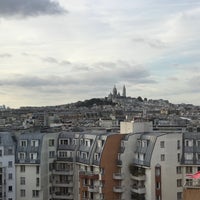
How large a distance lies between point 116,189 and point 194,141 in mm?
11374

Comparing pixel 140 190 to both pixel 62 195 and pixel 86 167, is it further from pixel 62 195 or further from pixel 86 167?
pixel 62 195

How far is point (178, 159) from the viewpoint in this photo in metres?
68.2

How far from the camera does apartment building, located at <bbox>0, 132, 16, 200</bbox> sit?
243ft

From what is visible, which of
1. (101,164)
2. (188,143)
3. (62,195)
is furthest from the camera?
(62,195)

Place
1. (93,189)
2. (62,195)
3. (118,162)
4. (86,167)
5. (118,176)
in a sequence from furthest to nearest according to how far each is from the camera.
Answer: (62,195) → (86,167) → (93,189) → (118,162) → (118,176)

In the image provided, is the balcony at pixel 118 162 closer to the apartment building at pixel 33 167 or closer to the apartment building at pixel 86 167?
the apartment building at pixel 86 167

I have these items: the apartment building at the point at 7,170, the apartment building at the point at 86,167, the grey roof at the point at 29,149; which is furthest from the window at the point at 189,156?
the apartment building at the point at 7,170

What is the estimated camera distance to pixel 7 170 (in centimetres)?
7450

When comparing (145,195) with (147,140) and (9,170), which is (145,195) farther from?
(9,170)

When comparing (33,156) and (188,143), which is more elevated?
(188,143)

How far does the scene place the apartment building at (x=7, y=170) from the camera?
74125 millimetres

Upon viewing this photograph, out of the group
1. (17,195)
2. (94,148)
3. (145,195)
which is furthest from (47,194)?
(145,195)

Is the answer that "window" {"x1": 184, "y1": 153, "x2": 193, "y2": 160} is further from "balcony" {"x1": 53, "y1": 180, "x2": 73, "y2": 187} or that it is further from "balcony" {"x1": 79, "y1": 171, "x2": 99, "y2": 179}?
"balcony" {"x1": 53, "y1": 180, "x2": 73, "y2": 187}

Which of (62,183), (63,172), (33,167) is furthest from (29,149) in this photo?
(62,183)
